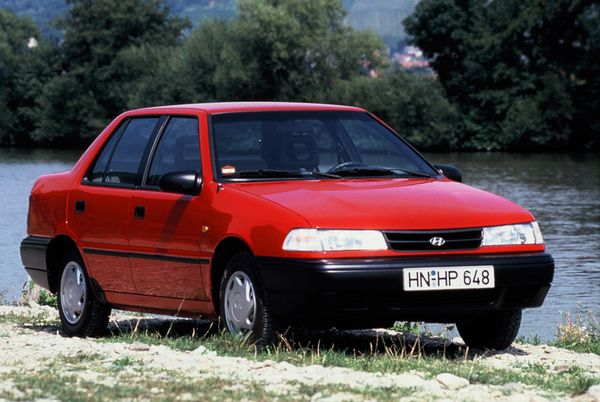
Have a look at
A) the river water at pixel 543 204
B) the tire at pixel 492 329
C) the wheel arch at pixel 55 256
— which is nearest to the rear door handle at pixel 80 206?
the wheel arch at pixel 55 256

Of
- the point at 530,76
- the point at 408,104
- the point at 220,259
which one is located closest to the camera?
the point at 220,259

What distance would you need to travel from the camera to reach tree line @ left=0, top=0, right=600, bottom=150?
244 ft

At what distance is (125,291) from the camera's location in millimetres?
9781

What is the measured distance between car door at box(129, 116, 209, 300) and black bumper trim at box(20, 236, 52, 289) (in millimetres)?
1207

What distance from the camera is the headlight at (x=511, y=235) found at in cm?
834

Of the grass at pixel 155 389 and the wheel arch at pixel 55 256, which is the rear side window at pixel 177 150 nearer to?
the wheel arch at pixel 55 256

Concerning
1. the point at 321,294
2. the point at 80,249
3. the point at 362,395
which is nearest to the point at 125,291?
the point at 80,249

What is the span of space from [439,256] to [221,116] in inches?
77.2

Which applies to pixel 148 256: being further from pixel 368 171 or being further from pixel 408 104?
pixel 408 104

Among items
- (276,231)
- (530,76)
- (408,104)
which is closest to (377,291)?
(276,231)

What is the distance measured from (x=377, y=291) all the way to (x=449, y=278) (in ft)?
1.42

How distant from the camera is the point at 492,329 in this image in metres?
9.16

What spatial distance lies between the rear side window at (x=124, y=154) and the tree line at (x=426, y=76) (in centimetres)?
6234

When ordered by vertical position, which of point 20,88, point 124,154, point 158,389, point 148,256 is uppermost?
point 124,154
